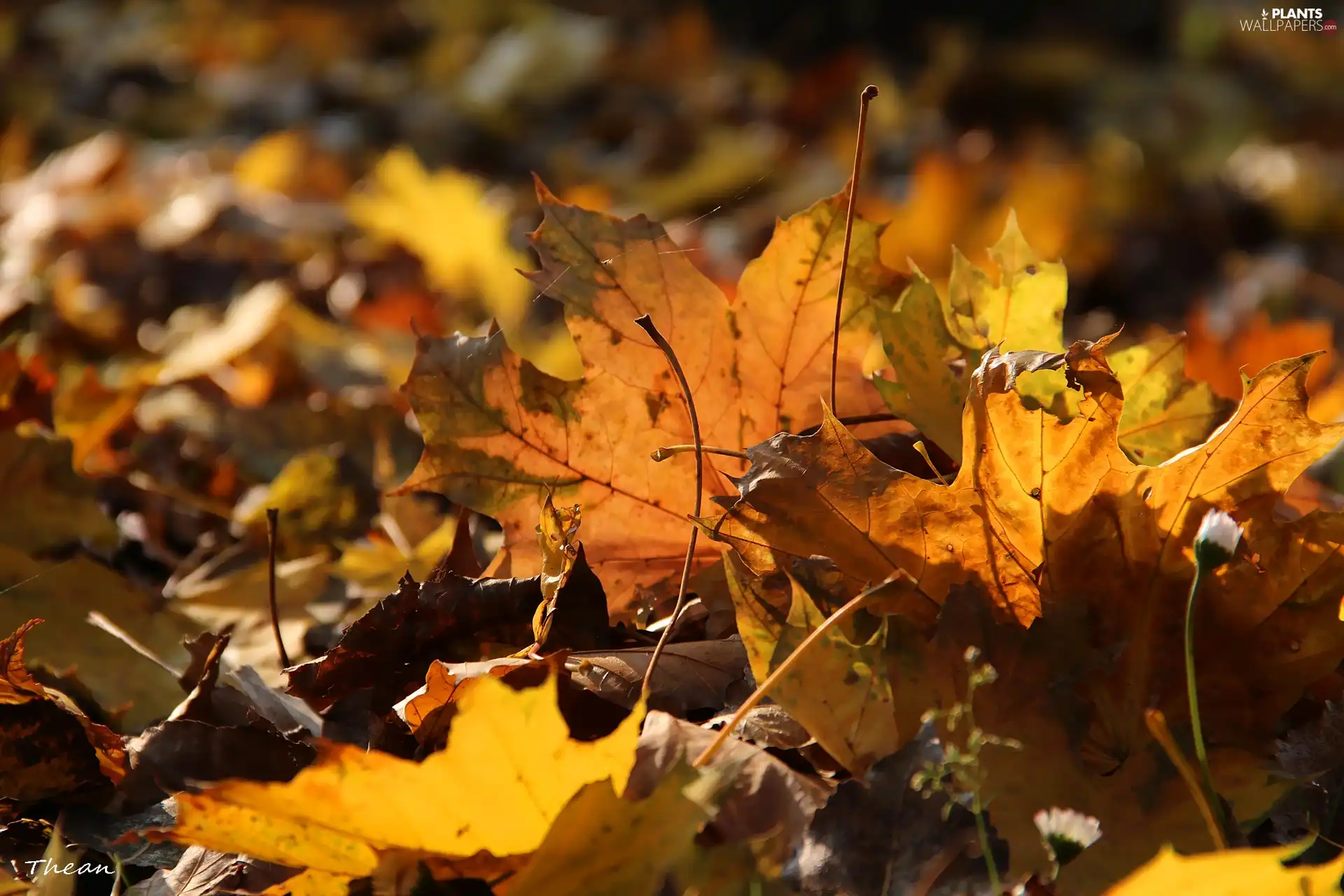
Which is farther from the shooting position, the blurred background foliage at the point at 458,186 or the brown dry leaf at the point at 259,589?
the blurred background foliage at the point at 458,186

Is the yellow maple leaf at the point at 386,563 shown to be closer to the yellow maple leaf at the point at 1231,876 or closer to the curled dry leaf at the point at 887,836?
the curled dry leaf at the point at 887,836

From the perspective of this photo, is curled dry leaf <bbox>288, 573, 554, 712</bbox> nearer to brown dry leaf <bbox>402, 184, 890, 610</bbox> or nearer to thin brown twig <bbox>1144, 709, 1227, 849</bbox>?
brown dry leaf <bbox>402, 184, 890, 610</bbox>

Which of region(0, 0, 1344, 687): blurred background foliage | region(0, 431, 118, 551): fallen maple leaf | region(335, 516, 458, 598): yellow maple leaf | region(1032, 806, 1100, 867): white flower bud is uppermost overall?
region(1032, 806, 1100, 867): white flower bud

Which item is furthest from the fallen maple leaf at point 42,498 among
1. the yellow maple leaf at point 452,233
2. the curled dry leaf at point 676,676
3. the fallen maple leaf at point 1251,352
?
the yellow maple leaf at point 452,233

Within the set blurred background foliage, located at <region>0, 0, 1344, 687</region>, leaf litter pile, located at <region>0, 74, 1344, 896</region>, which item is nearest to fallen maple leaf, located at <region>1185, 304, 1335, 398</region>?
blurred background foliage, located at <region>0, 0, 1344, 687</region>

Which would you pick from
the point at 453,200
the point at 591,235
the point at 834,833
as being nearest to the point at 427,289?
the point at 453,200

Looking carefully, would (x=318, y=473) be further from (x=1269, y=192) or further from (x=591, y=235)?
(x=1269, y=192)
